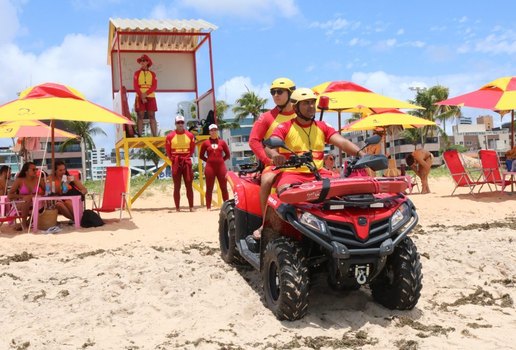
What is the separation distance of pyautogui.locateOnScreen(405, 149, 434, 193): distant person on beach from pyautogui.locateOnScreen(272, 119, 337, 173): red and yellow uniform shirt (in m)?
10.5

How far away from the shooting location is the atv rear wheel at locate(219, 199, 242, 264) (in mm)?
5883

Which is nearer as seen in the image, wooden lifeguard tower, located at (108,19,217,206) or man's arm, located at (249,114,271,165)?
man's arm, located at (249,114,271,165)

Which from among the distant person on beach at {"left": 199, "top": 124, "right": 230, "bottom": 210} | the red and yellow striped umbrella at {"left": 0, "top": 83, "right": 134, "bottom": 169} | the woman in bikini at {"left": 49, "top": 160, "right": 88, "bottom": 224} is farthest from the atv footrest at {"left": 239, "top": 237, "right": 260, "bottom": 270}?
the distant person on beach at {"left": 199, "top": 124, "right": 230, "bottom": 210}

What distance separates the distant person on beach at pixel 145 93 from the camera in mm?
13453

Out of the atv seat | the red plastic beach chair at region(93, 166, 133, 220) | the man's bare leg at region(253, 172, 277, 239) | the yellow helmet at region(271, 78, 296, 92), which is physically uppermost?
the yellow helmet at region(271, 78, 296, 92)

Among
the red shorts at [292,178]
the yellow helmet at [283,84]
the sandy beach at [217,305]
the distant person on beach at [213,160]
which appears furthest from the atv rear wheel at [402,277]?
the distant person on beach at [213,160]

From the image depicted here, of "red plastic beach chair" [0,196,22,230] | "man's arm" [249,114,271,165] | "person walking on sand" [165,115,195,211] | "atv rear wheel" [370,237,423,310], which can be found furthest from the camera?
"person walking on sand" [165,115,195,211]

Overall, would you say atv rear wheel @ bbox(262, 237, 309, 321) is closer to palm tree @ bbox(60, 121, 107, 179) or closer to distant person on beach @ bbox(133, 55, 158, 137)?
distant person on beach @ bbox(133, 55, 158, 137)

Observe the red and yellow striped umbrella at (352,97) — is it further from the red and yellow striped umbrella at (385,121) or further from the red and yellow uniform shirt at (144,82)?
the red and yellow uniform shirt at (144,82)

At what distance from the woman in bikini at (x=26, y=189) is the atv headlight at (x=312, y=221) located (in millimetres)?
6450

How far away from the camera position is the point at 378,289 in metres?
4.66

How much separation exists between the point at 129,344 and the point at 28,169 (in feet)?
22.0

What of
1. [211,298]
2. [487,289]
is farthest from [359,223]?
[487,289]

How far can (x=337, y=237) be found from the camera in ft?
13.3
